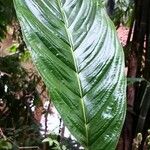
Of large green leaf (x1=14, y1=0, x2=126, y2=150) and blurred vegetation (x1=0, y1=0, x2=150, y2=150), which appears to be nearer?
large green leaf (x1=14, y1=0, x2=126, y2=150)

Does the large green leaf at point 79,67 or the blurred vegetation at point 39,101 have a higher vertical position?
the large green leaf at point 79,67

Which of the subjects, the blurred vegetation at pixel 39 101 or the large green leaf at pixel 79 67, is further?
the blurred vegetation at pixel 39 101

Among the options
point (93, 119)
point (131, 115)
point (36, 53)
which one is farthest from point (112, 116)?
point (131, 115)

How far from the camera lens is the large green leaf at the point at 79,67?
54 centimetres

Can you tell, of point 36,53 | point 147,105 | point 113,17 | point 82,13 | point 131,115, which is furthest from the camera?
point 113,17

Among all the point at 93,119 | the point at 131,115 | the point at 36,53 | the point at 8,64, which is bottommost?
the point at 131,115

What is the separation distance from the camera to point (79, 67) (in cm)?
57

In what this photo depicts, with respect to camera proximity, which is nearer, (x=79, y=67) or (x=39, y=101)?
A: (x=79, y=67)

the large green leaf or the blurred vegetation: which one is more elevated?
the large green leaf

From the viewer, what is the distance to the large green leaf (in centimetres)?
54

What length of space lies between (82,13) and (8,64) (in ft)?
4.04

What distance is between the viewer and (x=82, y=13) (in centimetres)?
65

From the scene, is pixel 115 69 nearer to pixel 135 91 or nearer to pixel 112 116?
pixel 112 116

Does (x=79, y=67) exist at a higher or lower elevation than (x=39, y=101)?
higher
